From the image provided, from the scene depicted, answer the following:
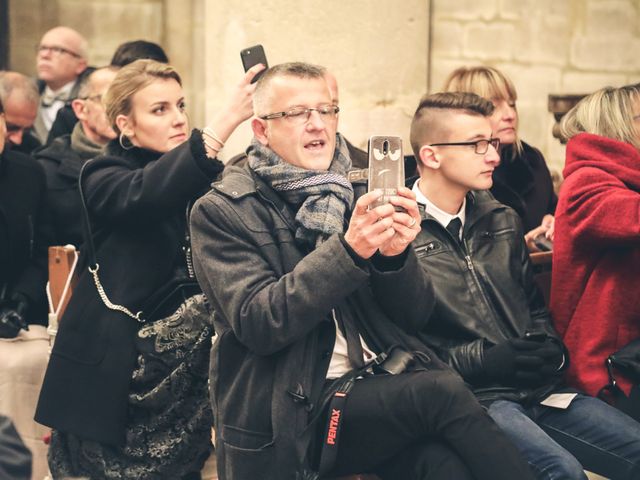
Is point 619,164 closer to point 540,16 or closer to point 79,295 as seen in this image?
point 79,295

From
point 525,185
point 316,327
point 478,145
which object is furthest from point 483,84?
point 316,327

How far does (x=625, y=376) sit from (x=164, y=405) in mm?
1602

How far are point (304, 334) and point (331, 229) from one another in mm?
337

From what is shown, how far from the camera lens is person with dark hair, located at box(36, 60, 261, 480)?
15.5ft

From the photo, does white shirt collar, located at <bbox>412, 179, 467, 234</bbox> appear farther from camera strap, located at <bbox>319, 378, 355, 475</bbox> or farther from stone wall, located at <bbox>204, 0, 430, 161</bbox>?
stone wall, located at <bbox>204, 0, 430, 161</bbox>

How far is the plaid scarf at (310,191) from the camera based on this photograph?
4.05m

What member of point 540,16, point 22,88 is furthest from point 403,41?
point 22,88

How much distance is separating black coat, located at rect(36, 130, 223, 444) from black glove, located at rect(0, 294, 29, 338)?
462mm

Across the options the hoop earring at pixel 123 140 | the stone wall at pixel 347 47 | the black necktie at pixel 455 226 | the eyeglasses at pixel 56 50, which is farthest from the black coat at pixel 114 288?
the eyeglasses at pixel 56 50

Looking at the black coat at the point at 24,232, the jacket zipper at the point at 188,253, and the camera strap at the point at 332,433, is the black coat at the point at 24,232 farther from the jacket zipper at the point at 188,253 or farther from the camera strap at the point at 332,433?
the camera strap at the point at 332,433

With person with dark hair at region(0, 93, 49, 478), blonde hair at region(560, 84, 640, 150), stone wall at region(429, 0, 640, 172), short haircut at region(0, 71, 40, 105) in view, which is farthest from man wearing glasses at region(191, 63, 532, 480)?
stone wall at region(429, 0, 640, 172)

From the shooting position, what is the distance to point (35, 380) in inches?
206

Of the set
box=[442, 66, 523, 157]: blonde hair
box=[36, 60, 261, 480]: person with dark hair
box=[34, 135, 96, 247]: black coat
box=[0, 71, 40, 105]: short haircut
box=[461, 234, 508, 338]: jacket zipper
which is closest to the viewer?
box=[461, 234, 508, 338]: jacket zipper

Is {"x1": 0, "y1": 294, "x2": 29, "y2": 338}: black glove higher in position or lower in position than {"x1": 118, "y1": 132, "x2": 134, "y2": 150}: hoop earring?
lower
